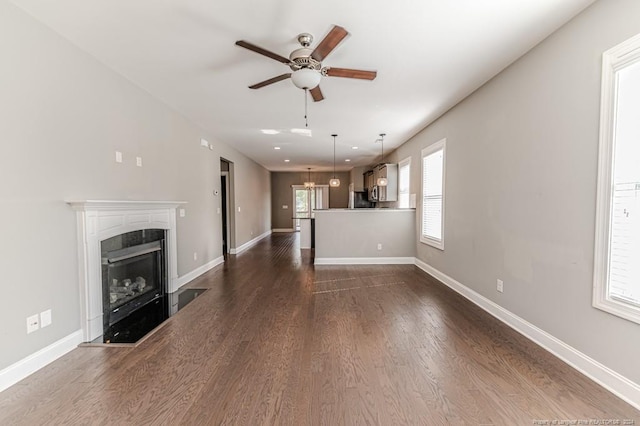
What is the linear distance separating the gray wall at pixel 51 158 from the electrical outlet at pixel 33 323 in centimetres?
4

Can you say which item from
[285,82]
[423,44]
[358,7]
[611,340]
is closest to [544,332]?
[611,340]

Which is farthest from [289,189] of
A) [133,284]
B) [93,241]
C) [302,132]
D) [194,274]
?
[93,241]

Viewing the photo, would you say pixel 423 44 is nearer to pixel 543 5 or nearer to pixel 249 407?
pixel 543 5

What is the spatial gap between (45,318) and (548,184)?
433 cm

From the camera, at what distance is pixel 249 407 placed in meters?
1.83

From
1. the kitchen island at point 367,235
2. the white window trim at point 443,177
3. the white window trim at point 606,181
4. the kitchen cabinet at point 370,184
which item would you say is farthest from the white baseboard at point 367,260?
the white window trim at point 606,181

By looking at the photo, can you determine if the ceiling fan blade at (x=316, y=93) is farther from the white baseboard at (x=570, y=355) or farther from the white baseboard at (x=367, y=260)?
the white baseboard at (x=367, y=260)

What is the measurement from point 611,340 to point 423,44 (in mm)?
2676

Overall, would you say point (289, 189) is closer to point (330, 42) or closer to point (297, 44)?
point (297, 44)

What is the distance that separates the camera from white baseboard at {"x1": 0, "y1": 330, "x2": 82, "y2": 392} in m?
2.04

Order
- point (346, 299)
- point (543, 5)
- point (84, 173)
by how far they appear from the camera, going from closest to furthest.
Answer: point (543, 5)
point (84, 173)
point (346, 299)

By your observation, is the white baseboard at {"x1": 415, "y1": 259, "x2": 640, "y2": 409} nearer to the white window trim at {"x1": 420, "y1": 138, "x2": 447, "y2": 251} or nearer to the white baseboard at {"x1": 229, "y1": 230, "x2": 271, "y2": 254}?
the white window trim at {"x1": 420, "y1": 138, "x2": 447, "y2": 251}

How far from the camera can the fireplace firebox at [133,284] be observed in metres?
2.96

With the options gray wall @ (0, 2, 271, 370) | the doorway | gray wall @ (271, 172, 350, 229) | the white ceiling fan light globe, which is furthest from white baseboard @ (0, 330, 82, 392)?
gray wall @ (271, 172, 350, 229)
